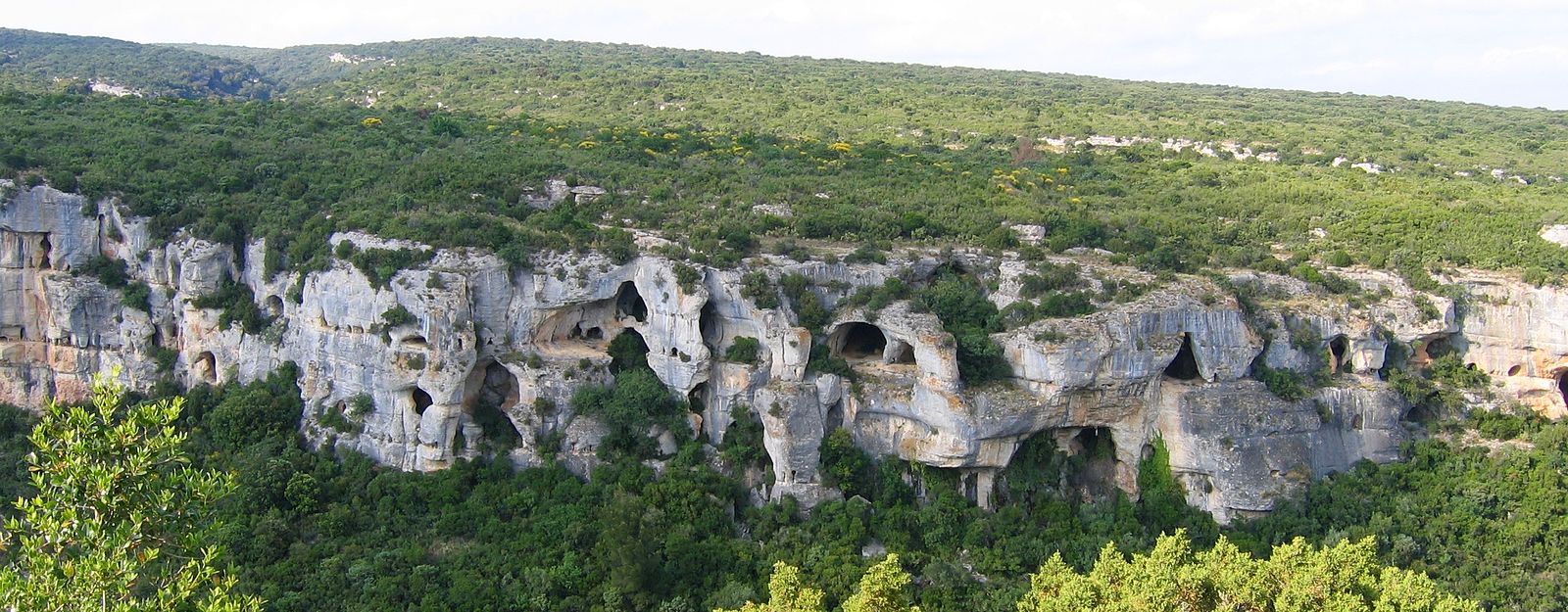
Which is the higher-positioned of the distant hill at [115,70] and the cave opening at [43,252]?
the distant hill at [115,70]

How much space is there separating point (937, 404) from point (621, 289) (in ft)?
33.6

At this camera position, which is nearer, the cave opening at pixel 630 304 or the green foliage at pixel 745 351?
the green foliage at pixel 745 351

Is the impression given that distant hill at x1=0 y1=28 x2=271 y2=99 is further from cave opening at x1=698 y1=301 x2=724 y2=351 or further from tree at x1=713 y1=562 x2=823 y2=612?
tree at x1=713 y1=562 x2=823 y2=612

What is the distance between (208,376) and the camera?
35.2m

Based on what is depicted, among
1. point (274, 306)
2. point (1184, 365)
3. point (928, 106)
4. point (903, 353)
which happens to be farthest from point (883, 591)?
point (928, 106)

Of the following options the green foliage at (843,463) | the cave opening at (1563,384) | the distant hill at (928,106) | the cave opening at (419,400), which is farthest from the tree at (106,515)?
the distant hill at (928,106)

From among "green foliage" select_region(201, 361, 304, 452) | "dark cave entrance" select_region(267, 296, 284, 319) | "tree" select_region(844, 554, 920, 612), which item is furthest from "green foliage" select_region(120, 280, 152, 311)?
"tree" select_region(844, 554, 920, 612)

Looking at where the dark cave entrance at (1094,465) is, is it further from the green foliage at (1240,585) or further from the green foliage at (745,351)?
the green foliage at (745,351)

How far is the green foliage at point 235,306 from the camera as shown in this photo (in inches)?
1325

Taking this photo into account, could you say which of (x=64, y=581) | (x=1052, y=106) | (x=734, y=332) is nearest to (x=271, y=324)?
(x=734, y=332)

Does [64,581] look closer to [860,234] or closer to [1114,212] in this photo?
[860,234]

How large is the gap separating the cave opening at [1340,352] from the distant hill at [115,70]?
62.3m

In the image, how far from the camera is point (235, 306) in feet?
112

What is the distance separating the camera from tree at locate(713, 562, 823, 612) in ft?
73.9
